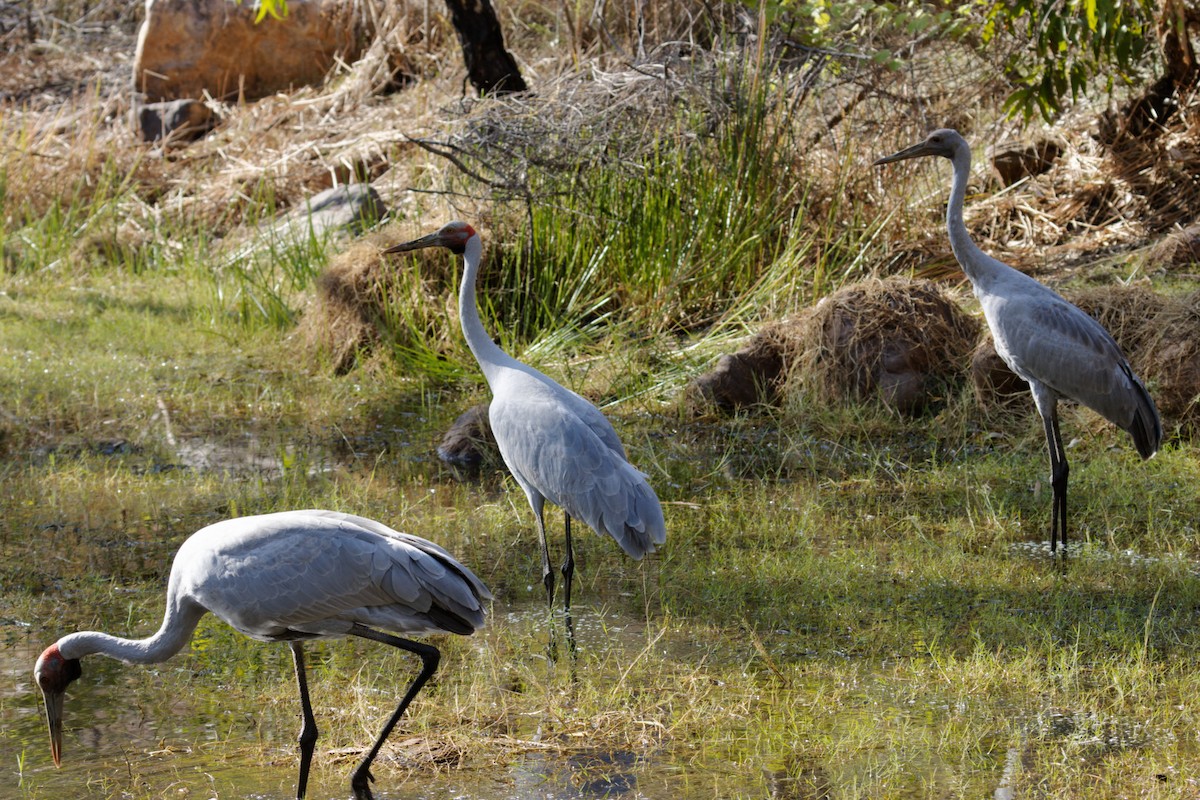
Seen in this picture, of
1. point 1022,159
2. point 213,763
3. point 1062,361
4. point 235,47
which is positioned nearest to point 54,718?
point 213,763

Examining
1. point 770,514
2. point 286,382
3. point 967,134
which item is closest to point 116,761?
point 770,514

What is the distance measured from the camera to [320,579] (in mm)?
4078

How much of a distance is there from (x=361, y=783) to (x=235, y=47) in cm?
1378

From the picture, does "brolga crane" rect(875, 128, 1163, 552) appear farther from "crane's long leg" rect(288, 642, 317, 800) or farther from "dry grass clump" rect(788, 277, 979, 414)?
"crane's long leg" rect(288, 642, 317, 800)

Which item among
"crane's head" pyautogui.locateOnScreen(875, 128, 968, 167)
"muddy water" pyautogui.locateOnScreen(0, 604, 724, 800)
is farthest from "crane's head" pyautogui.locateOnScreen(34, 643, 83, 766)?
"crane's head" pyautogui.locateOnScreen(875, 128, 968, 167)

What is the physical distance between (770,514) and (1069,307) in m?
1.74

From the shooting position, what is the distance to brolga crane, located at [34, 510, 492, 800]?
13.1 feet

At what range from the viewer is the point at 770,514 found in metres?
6.56

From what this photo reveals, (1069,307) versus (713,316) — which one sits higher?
(1069,307)

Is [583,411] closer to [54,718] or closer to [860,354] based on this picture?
[54,718]

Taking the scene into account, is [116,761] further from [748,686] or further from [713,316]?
[713,316]

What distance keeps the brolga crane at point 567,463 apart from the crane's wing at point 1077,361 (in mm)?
2155

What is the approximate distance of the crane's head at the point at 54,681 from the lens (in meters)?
3.97

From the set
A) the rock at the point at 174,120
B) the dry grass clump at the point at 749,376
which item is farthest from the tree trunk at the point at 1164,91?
the rock at the point at 174,120
